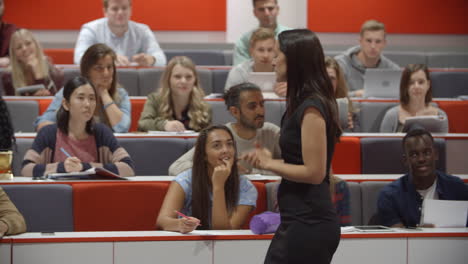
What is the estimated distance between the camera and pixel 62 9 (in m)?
6.42

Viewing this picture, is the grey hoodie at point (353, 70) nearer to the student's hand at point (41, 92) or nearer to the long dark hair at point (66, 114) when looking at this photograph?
the student's hand at point (41, 92)

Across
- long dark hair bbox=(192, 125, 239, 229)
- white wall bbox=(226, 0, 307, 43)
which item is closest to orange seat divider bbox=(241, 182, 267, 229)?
long dark hair bbox=(192, 125, 239, 229)

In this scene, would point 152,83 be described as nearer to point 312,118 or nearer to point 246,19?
point 246,19

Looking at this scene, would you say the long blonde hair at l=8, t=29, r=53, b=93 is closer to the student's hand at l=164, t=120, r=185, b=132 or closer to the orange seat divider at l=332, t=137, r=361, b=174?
the student's hand at l=164, t=120, r=185, b=132

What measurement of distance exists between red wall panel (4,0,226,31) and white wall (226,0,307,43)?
0.62 ft

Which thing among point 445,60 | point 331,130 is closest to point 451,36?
point 445,60

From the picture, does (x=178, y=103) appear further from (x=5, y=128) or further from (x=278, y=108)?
(x=5, y=128)

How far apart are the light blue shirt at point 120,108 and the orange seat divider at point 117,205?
1.07 metres

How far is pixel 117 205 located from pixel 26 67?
201 centimetres

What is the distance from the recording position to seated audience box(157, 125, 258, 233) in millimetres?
2334

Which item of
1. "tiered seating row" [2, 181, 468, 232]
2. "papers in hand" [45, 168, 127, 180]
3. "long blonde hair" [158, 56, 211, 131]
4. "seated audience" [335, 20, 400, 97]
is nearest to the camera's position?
"tiered seating row" [2, 181, 468, 232]

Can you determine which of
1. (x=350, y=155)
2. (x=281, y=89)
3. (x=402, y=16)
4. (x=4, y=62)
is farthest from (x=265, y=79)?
(x=402, y=16)

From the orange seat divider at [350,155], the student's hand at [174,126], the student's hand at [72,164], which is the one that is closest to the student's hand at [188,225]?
the student's hand at [72,164]

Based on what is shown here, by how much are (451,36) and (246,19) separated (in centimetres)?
185
